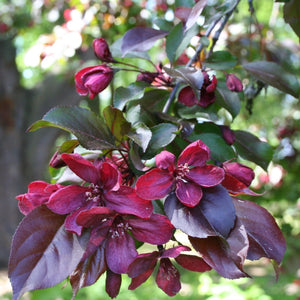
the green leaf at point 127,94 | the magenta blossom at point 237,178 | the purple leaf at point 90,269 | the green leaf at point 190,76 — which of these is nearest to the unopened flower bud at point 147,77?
the green leaf at point 127,94

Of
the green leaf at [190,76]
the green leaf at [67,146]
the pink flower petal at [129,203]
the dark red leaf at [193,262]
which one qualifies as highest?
the green leaf at [190,76]

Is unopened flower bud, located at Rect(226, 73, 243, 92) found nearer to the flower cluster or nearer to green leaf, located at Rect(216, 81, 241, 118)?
green leaf, located at Rect(216, 81, 241, 118)

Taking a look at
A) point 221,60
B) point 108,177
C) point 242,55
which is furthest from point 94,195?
point 242,55

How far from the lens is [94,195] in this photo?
0.51 meters

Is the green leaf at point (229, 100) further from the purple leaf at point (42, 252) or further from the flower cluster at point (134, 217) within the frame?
the purple leaf at point (42, 252)

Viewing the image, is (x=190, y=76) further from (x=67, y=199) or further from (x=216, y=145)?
(x=67, y=199)

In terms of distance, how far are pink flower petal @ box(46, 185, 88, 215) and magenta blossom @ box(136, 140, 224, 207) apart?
87mm

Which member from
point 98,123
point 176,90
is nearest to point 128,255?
point 98,123

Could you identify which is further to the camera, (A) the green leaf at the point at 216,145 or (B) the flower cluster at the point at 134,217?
(A) the green leaf at the point at 216,145

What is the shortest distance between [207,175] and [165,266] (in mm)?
159

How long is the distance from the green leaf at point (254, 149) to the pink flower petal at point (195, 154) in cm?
24

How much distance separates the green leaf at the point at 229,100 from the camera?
2.29 feet

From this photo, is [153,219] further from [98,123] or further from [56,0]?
[56,0]

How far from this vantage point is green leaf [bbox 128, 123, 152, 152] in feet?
1.64
